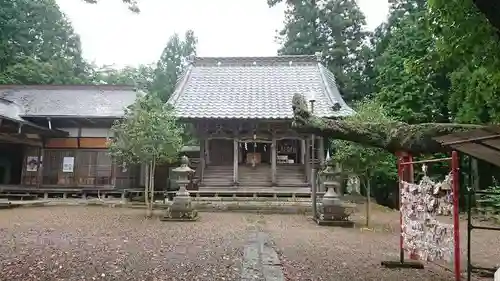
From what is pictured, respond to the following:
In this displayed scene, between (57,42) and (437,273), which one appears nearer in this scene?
(437,273)

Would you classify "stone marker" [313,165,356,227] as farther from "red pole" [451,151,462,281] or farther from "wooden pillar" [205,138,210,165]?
"wooden pillar" [205,138,210,165]

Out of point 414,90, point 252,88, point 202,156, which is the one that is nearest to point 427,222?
point 202,156

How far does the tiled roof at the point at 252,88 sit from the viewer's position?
59.8 feet

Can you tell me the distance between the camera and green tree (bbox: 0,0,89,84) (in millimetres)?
28016

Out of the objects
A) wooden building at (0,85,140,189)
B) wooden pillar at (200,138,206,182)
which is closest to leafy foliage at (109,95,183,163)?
wooden pillar at (200,138,206,182)

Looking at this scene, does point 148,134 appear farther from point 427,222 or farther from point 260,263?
point 427,222

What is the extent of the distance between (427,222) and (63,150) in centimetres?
1886

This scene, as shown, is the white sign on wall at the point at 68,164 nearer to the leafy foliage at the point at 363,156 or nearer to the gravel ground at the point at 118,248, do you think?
the gravel ground at the point at 118,248

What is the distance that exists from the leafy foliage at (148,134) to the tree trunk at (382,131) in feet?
23.3

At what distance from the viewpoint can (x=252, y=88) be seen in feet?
70.7

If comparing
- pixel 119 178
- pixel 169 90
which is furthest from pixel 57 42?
pixel 119 178

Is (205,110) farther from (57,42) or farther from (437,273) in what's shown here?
(57,42)

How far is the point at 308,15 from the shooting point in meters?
29.4

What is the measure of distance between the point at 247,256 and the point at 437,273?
2.90 meters
